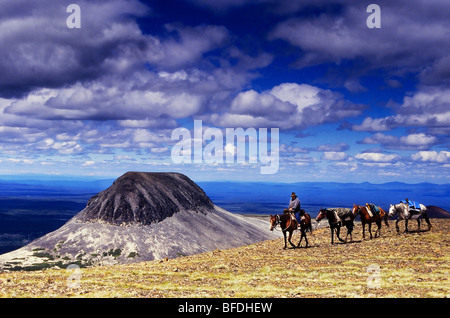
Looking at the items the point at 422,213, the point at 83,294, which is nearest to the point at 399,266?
the point at 422,213

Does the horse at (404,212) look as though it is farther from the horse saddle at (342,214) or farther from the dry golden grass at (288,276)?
the horse saddle at (342,214)

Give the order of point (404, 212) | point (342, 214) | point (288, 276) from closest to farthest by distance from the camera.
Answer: point (288, 276) → point (342, 214) → point (404, 212)

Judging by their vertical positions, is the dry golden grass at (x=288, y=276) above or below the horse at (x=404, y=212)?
below

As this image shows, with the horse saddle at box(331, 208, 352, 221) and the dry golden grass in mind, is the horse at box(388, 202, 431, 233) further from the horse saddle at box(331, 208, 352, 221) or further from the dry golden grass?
the horse saddle at box(331, 208, 352, 221)

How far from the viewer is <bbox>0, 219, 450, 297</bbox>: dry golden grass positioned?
19.7 metres

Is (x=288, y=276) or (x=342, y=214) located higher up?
(x=342, y=214)

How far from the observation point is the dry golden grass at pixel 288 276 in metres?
19.7

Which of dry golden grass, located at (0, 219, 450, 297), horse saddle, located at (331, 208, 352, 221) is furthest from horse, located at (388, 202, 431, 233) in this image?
horse saddle, located at (331, 208, 352, 221)

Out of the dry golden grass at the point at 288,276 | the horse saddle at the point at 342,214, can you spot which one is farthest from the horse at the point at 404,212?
the horse saddle at the point at 342,214

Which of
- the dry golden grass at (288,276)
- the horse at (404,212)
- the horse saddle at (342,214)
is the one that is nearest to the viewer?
the dry golden grass at (288,276)

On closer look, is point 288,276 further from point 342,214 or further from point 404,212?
point 404,212

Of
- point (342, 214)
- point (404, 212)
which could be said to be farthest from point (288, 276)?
point (404, 212)

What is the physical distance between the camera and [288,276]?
964 inches
